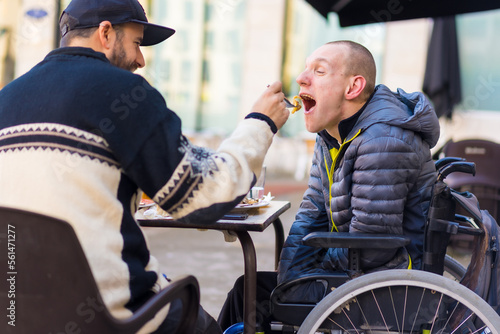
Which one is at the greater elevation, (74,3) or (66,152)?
(74,3)

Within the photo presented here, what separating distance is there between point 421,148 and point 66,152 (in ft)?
4.54

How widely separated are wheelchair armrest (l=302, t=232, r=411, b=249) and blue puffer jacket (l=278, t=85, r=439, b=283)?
0.30 feet

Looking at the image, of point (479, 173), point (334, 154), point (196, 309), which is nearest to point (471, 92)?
point (479, 173)

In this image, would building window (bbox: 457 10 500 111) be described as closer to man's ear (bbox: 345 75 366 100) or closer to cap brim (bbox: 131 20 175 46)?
man's ear (bbox: 345 75 366 100)

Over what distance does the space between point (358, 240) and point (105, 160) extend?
959 mm

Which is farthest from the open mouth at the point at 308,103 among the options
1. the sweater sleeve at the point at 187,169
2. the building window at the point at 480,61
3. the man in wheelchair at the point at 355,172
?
the building window at the point at 480,61

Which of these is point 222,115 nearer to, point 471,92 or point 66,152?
point 471,92

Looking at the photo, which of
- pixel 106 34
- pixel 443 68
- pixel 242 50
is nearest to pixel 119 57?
pixel 106 34

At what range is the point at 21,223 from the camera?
5.13ft

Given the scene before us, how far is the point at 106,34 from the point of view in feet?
6.34

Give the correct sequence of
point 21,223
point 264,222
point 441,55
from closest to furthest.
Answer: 1. point 21,223
2. point 264,222
3. point 441,55

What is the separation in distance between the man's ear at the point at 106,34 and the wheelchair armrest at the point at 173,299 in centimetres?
75

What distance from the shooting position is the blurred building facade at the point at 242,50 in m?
10.2

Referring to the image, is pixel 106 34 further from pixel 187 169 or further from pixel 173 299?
pixel 173 299
